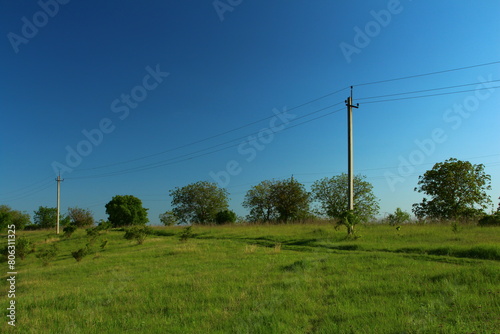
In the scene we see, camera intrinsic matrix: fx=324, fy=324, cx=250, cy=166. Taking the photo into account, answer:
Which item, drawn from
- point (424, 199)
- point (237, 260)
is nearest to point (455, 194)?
point (424, 199)

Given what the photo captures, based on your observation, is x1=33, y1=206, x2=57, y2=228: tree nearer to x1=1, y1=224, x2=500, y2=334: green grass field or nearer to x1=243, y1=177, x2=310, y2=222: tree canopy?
x1=243, y1=177, x2=310, y2=222: tree canopy

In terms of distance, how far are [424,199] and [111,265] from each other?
31.9 meters

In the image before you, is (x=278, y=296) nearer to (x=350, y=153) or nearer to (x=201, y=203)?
(x=350, y=153)

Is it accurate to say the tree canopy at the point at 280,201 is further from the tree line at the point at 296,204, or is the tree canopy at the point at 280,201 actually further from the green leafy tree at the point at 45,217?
the green leafy tree at the point at 45,217

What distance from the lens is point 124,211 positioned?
4950 centimetres

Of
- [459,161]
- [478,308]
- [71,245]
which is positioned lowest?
[71,245]

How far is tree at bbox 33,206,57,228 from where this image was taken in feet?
213

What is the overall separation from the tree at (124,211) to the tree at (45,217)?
23119 mm

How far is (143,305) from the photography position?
7844 mm

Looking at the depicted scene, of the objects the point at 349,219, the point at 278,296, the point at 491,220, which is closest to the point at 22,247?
the point at 349,219

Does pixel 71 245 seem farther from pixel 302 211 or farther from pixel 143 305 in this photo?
pixel 302 211

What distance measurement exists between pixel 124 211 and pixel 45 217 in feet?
89.0

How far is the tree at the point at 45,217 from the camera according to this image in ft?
213

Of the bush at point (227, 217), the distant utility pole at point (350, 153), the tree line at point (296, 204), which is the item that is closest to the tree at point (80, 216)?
the tree line at point (296, 204)
